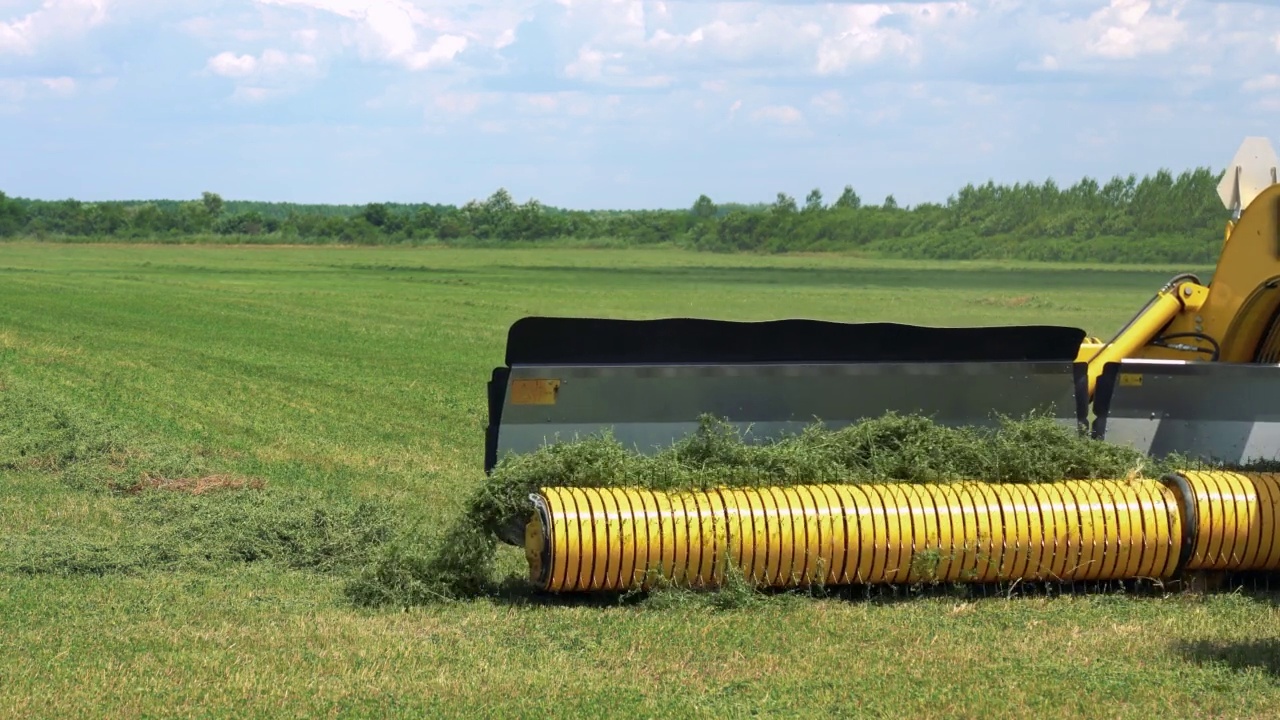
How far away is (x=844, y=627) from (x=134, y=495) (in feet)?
19.7

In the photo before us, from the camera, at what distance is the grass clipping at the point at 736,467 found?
759 centimetres

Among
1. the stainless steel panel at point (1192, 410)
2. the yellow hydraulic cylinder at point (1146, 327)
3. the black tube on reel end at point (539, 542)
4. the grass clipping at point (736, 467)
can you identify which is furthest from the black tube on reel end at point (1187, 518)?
the black tube on reel end at point (539, 542)

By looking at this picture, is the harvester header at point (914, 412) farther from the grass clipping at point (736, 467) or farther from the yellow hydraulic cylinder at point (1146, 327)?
the grass clipping at point (736, 467)

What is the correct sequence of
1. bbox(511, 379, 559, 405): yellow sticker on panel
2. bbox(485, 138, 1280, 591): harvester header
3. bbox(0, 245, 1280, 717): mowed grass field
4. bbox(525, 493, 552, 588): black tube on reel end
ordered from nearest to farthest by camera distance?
bbox(0, 245, 1280, 717): mowed grass field, bbox(525, 493, 552, 588): black tube on reel end, bbox(485, 138, 1280, 591): harvester header, bbox(511, 379, 559, 405): yellow sticker on panel

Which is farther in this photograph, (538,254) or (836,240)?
(538,254)

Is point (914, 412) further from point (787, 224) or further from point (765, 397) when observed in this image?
point (787, 224)

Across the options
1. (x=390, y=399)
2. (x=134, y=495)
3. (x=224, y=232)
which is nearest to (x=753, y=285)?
(x=390, y=399)

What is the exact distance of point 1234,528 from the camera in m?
7.57

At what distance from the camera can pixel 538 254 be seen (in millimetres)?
69250

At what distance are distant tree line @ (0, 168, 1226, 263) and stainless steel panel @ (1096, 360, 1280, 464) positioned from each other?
27.1 meters

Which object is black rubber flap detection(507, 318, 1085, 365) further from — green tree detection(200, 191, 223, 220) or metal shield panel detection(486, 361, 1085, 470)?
green tree detection(200, 191, 223, 220)

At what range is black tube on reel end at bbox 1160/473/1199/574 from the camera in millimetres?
7555

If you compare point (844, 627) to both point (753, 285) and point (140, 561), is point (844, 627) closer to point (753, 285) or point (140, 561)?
point (140, 561)

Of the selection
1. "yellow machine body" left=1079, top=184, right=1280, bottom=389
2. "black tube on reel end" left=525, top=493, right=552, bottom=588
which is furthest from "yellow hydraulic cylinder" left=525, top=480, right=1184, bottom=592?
"yellow machine body" left=1079, top=184, right=1280, bottom=389
